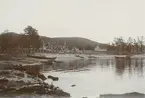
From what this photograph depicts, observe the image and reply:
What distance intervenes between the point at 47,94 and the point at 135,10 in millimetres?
1332

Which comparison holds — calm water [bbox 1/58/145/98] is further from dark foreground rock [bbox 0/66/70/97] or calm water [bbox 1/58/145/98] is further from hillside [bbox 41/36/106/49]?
hillside [bbox 41/36/106/49]

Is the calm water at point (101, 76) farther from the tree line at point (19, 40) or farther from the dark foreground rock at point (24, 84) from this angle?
the tree line at point (19, 40)

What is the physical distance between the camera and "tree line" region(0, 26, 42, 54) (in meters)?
3.30

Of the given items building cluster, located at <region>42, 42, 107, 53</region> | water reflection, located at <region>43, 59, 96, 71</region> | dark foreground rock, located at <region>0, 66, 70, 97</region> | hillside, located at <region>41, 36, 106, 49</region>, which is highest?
hillside, located at <region>41, 36, 106, 49</region>

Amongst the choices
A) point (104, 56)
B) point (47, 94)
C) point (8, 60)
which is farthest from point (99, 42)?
point (8, 60)

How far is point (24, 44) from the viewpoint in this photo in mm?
3428

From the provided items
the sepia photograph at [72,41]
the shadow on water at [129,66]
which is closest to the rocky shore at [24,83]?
the sepia photograph at [72,41]

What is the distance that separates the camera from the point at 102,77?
3.27 metres

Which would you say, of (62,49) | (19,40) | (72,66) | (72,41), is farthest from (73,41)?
(19,40)

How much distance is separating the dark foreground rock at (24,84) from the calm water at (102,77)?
9cm

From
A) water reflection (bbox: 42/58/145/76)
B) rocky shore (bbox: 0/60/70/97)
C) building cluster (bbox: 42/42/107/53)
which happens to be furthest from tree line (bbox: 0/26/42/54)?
water reflection (bbox: 42/58/145/76)

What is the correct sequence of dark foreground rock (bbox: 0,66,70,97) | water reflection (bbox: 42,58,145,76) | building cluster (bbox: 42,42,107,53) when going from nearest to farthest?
dark foreground rock (bbox: 0,66,70,97) → water reflection (bbox: 42,58,145,76) → building cluster (bbox: 42,42,107,53)

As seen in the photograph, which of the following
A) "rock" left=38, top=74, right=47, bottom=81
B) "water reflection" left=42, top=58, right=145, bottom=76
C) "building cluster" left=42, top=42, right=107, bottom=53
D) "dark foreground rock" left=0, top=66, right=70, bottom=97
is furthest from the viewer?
"building cluster" left=42, top=42, right=107, bottom=53

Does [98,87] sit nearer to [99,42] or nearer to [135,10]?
[99,42]
